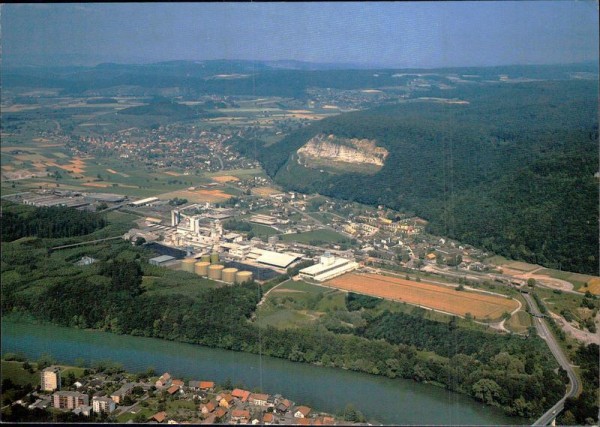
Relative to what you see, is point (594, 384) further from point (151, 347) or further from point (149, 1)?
point (149, 1)

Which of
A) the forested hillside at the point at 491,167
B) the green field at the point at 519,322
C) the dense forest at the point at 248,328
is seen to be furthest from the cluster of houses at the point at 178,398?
the forested hillside at the point at 491,167

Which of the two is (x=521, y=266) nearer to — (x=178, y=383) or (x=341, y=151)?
(x=341, y=151)

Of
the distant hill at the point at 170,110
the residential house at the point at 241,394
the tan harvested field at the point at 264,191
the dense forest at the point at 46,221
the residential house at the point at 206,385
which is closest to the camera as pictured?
the residential house at the point at 241,394

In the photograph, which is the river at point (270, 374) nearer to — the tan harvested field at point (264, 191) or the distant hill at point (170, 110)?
the tan harvested field at point (264, 191)

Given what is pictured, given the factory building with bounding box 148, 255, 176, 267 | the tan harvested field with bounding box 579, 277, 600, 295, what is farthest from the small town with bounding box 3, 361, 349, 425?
the tan harvested field with bounding box 579, 277, 600, 295

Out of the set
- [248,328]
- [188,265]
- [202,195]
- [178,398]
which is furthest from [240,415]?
[202,195]

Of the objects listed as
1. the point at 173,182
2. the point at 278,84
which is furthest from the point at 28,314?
the point at 278,84
